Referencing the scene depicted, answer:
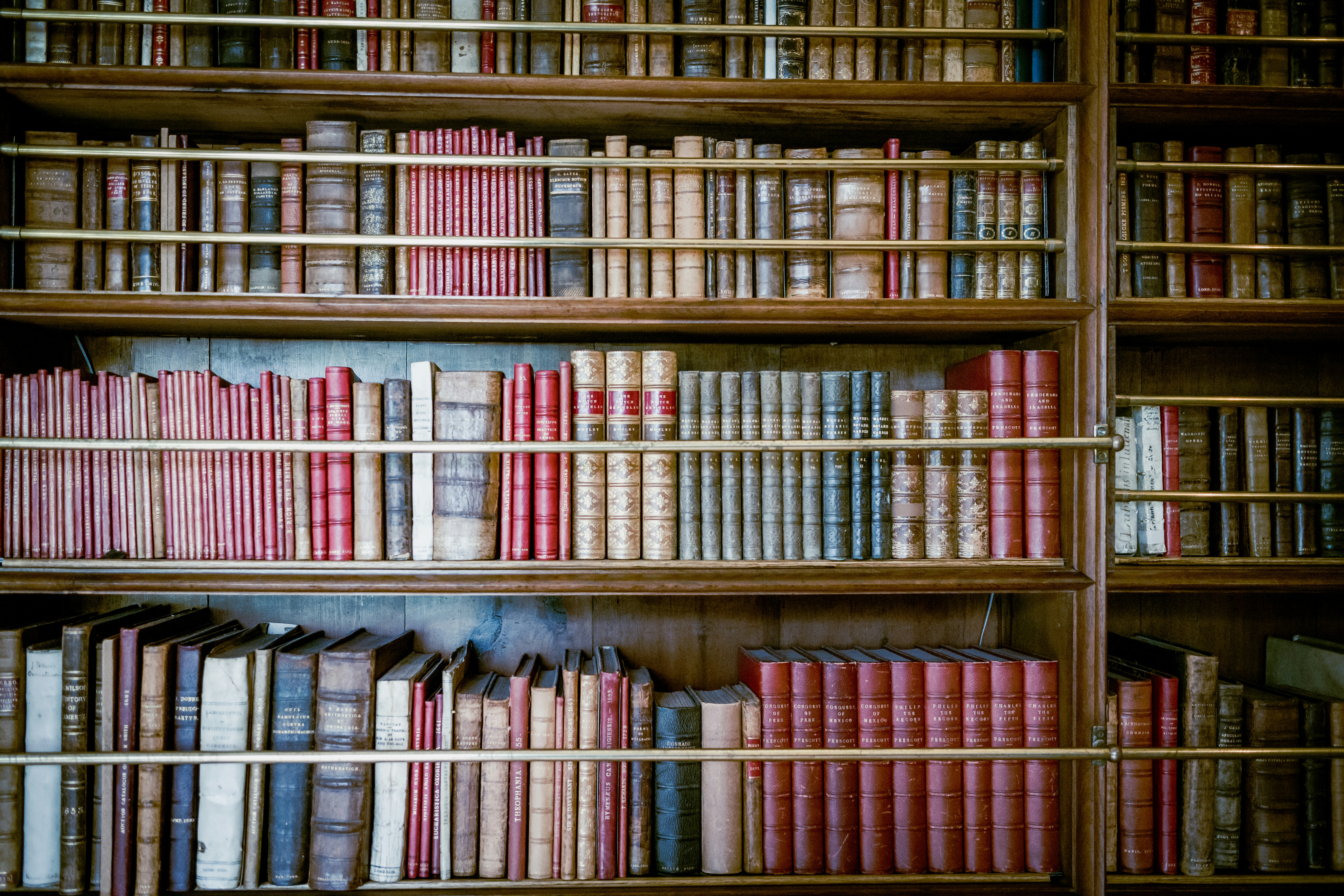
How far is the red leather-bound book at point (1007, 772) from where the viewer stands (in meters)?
1.24

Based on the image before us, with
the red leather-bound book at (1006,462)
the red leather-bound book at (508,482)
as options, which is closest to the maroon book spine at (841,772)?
the red leather-bound book at (1006,462)

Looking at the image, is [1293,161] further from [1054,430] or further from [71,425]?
[71,425]

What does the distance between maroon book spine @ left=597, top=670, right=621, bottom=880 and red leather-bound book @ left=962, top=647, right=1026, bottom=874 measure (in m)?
0.63

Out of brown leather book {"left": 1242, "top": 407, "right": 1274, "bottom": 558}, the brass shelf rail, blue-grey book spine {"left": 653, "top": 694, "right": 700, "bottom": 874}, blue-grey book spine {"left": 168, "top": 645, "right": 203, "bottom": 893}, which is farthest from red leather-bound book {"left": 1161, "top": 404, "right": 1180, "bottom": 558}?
blue-grey book spine {"left": 168, "top": 645, "right": 203, "bottom": 893}

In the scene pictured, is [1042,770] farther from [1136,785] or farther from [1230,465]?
[1230,465]

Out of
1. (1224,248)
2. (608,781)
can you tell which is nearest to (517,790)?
(608,781)

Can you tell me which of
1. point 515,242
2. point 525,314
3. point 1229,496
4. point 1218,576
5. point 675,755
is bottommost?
point 675,755

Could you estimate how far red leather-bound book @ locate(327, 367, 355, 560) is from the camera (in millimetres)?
1206

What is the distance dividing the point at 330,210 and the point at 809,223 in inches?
31.2

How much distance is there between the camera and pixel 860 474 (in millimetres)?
1257

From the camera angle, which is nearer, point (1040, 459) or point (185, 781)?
point (185, 781)

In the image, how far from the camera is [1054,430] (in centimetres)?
127

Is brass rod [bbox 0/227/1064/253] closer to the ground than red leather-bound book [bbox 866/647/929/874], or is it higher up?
higher up

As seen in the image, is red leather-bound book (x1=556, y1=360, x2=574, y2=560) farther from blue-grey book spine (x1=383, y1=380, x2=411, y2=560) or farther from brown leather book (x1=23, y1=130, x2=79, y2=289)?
brown leather book (x1=23, y1=130, x2=79, y2=289)
